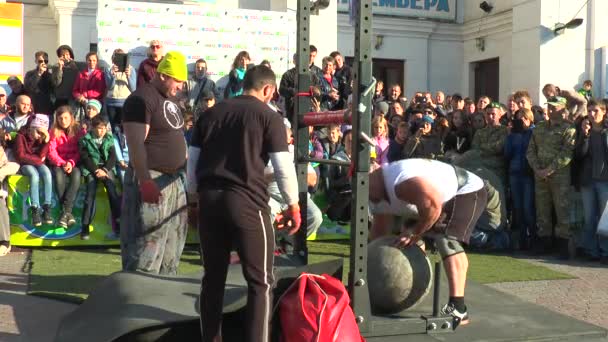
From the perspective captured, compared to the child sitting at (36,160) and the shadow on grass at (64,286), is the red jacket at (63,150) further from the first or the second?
the shadow on grass at (64,286)

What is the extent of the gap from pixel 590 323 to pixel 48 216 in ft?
19.7

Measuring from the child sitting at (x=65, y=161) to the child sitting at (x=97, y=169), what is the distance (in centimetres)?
11

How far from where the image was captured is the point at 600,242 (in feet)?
30.5

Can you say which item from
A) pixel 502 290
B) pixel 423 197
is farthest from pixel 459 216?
pixel 502 290

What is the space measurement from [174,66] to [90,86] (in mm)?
6673

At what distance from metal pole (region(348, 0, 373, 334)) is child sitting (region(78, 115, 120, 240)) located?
4.77 metres

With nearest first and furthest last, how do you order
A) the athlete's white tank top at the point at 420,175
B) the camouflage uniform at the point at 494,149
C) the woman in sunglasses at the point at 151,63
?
the athlete's white tank top at the point at 420,175, the camouflage uniform at the point at 494,149, the woman in sunglasses at the point at 151,63

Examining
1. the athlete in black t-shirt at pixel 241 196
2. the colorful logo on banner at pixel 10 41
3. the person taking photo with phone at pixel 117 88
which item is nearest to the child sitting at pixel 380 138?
the person taking photo with phone at pixel 117 88

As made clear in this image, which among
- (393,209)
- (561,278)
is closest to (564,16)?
(561,278)

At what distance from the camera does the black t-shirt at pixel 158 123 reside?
552 cm

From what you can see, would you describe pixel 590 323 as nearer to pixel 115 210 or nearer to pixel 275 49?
pixel 115 210

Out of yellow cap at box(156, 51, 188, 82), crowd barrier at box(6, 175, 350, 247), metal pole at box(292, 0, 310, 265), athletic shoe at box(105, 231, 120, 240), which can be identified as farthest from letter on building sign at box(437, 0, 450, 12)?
yellow cap at box(156, 51, 188, 82)

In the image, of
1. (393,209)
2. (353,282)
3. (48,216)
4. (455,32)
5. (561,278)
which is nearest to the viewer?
(353,282)

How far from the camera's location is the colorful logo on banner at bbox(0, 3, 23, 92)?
481 inches
